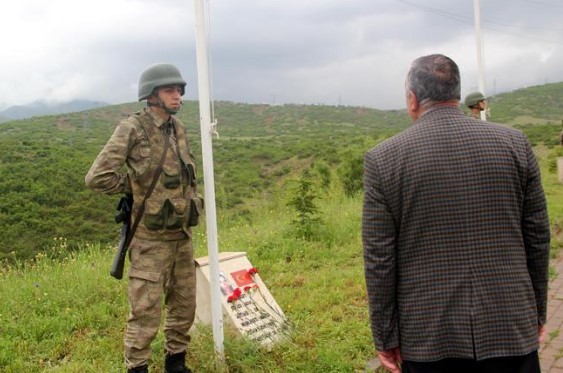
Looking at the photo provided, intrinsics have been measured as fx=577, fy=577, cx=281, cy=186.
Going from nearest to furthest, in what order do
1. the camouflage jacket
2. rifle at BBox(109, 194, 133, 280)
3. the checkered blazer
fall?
the checkered blazer < the camouflage jacket < rifle at BBox(109, 194, 133, 280)

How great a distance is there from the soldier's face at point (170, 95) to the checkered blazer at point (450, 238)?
192cm

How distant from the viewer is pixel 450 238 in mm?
2035

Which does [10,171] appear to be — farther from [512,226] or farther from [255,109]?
[255,109]

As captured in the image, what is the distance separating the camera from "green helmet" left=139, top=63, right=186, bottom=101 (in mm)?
3611

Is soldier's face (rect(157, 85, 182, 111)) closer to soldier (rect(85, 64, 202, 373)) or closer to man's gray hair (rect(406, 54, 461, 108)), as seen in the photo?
soldier (rect(85, 64, 202, 373))

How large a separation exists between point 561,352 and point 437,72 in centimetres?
294

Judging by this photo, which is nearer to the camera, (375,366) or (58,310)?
(375,366)

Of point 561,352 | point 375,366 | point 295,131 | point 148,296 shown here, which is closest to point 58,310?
point 148,296

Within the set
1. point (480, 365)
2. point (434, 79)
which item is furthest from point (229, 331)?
point (434, 79)

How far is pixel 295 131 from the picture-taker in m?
73.6

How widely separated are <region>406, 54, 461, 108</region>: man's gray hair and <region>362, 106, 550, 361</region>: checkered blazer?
0.06 meters

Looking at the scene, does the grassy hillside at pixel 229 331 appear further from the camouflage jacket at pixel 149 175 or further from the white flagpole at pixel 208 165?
the camouflage jacket at pixel 149 175

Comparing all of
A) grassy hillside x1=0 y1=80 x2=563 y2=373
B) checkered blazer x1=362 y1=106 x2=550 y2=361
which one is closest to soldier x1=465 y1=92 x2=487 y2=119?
grassy hillside x1=0 y1=80 x2=563 y2=373

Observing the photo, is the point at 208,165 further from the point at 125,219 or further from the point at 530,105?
the point at 530,105
